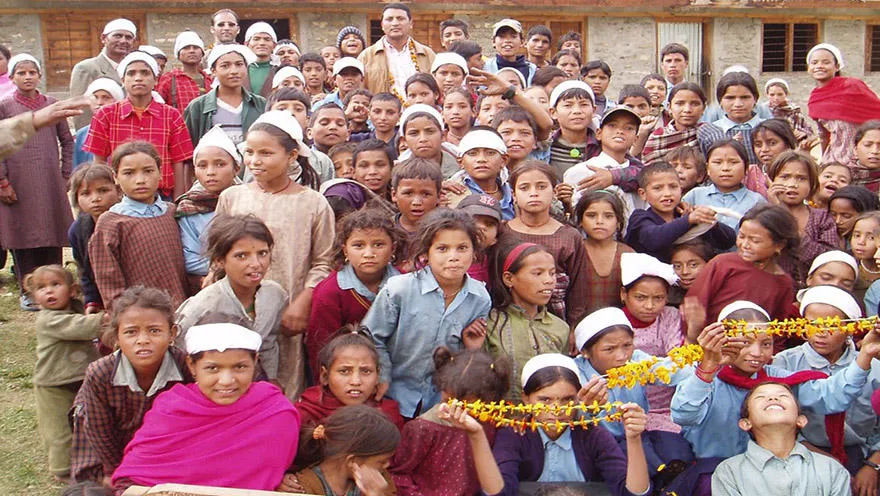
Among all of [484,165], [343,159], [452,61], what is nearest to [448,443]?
[484,165]

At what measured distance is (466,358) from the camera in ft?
12.6

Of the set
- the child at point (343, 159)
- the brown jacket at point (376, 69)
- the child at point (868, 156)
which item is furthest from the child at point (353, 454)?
the brown jacket at point (376, 69)

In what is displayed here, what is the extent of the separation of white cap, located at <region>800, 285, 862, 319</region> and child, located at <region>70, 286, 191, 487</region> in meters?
2.91

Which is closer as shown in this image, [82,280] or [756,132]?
[82,280]

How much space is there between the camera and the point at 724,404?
12.5 feet

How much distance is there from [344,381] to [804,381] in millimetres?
2018

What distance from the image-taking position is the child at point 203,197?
185 inches

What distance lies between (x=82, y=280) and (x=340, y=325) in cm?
149

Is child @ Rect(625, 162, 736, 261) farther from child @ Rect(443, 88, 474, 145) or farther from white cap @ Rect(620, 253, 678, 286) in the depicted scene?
child @ Rect(443, 88, 474, 145)

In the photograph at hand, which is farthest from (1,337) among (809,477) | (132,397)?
(809,477)

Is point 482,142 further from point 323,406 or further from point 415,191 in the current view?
point 323,406

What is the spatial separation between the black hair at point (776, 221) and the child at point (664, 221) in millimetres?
321

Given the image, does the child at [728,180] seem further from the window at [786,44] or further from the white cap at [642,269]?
the window at [786,44]

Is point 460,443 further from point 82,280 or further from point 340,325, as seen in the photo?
point 82,280
